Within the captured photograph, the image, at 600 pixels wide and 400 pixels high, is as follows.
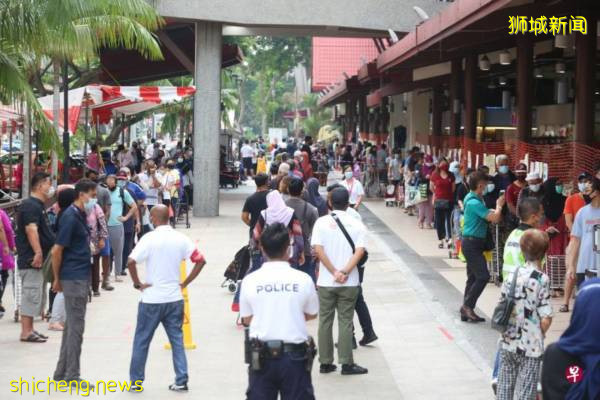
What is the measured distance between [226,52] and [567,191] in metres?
18.8

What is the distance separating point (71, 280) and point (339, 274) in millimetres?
2404

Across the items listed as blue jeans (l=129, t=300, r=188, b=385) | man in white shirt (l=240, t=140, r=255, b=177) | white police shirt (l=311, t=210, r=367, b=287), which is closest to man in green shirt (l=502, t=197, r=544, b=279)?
white police shirt (l=311, t=210, r=367, b=287)

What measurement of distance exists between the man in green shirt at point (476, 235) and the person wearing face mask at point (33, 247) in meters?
4.74

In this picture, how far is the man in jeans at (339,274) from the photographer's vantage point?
10.1m

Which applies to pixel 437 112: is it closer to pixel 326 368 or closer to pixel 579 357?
pixel 326 368

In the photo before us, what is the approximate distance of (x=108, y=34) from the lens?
18.6m

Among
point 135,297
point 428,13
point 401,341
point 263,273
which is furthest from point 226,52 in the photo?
point 263,273

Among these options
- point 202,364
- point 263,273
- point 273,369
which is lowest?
point 202,364

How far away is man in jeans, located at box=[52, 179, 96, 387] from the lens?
9.69m

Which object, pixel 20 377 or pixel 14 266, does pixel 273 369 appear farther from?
pixel 14 266

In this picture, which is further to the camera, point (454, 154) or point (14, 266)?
point (454, 154)

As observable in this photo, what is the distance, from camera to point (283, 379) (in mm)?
6750

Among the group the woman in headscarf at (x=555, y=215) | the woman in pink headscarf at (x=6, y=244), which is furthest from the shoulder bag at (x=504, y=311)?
the woman in headscarf at (x=555, y=215)

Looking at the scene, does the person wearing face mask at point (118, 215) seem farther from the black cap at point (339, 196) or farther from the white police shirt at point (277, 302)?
the white police shirt at point (277, 302)
